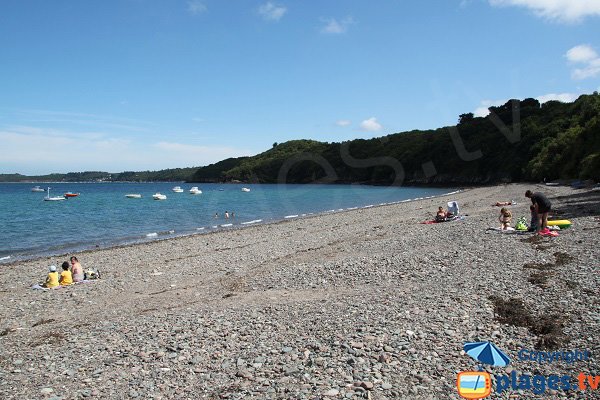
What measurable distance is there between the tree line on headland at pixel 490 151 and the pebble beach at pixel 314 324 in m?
43.4

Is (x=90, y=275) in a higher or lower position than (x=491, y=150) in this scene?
lower

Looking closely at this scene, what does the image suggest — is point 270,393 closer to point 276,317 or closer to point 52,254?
point 276,317

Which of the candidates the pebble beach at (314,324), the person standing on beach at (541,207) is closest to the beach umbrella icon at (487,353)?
the pebble beach at (314,324)

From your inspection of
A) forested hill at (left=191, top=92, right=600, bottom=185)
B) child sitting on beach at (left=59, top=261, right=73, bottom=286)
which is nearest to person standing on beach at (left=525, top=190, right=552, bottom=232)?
child sitting on beach at (left=59, top=261, right=73, bottom=286)

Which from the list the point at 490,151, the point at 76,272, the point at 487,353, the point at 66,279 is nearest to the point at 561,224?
the point at 487,353

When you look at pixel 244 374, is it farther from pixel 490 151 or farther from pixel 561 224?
pixel 490 151

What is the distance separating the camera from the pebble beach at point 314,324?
20.6 ft

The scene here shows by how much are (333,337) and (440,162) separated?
135m

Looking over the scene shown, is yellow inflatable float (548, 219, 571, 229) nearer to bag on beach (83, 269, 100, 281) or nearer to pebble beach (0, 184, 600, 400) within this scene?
pebble beach (0, 184, 600, 400)

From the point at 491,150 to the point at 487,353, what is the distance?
12262 cm

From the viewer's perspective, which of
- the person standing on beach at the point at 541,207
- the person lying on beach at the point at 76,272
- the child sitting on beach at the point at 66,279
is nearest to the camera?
the child sitting on beach at the point at 66,279

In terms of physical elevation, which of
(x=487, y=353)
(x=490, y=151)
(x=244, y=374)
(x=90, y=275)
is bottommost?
(x=90, y=275)

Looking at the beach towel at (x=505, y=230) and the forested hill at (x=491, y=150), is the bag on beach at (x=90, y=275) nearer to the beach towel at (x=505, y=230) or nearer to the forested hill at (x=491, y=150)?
the beach towel at (x=505, y=230)

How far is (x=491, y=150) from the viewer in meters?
117
